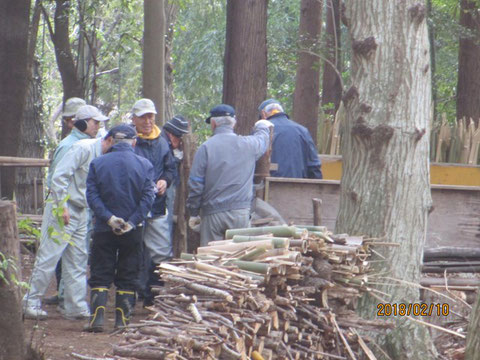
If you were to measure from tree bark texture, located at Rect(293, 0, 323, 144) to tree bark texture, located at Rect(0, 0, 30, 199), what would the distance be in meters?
6.63

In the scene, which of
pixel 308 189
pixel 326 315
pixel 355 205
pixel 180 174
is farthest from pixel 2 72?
pixel 326 315

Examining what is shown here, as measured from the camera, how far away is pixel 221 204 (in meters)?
8.59

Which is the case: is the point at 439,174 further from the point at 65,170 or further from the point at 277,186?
the point at 65,170

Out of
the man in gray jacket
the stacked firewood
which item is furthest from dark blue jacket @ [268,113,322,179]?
the stacked firewood

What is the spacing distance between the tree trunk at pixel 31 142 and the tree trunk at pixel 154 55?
4.23 meters

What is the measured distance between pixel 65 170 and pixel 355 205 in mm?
2845

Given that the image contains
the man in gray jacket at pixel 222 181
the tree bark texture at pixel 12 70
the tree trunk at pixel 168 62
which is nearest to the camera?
the man in gray jacket at pixel 222 181

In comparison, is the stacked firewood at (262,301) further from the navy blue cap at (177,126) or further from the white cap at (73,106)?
the white cap at (73,106)

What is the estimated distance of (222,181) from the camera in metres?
8.54

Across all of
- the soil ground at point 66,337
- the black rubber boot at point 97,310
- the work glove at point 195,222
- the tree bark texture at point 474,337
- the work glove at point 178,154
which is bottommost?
the soil ground at point 66,337

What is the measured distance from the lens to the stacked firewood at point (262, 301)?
475 centimetres

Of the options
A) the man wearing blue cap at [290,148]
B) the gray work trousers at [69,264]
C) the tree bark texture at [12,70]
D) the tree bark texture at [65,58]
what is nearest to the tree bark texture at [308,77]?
the tree bark texture at [65,58]

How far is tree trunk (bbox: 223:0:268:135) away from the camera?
1198cm

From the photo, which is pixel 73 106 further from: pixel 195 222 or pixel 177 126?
pixel 195 222
